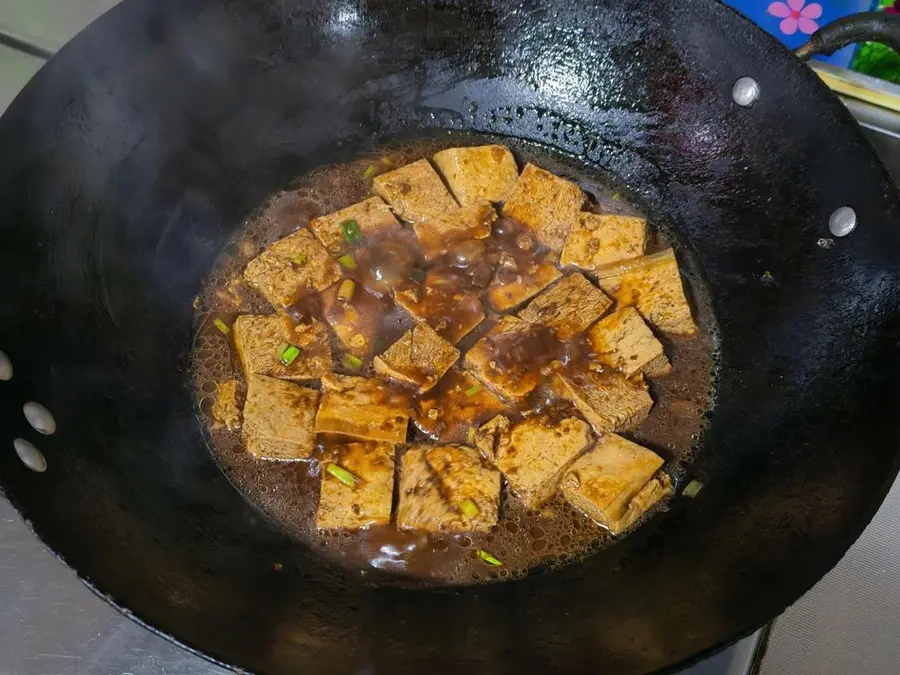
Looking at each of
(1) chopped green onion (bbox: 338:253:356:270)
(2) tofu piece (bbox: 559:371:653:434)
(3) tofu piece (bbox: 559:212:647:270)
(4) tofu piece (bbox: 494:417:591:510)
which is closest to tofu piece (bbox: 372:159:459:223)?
(1) chopped green onion (bbox: 338:253:356:270)

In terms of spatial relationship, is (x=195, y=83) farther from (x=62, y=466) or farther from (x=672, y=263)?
(x=672, y=263)

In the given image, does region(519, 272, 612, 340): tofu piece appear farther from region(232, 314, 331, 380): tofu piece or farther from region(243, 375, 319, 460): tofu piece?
region(243, 375, 319, 460): tofu piece

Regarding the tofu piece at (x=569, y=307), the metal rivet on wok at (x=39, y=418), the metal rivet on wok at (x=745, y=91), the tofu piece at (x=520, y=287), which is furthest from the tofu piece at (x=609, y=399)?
the metal rivet on wok at (x=39, y=418)

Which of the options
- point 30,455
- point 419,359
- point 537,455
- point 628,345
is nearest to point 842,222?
point 628,345

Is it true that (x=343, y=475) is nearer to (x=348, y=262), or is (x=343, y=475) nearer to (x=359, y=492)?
(x=359, y=492)

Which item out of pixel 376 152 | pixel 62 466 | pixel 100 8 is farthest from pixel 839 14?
pixel 62 466
